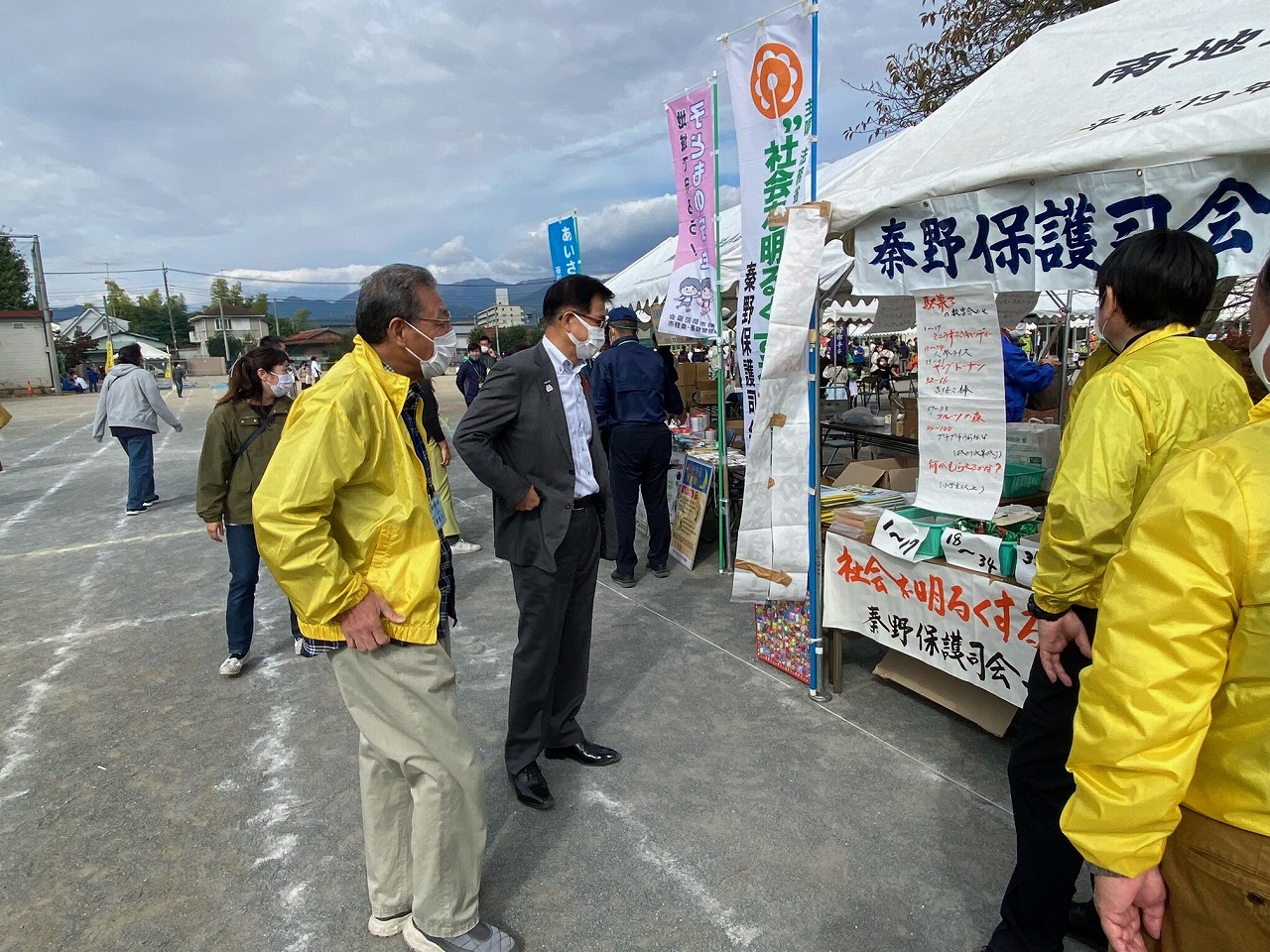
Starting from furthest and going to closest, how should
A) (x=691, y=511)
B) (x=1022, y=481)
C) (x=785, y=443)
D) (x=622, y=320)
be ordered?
(x=691, y=511)
(x=622, y=320)
(x=1022, y=481)
(x=785, y=443)

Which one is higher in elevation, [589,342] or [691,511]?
[589,342]

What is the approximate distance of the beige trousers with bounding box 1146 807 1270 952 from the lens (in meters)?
0.99

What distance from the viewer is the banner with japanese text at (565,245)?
7.91 meters

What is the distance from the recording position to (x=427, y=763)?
6.12ft

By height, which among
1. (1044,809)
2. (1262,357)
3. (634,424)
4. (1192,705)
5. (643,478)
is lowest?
(1044,809)

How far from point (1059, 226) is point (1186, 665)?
1.97 meters

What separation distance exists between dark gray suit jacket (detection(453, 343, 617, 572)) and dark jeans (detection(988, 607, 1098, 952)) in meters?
1.59

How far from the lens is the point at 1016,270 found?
2594 millimetres

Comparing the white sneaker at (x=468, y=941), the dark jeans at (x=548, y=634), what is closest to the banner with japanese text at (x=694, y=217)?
the dark jeans at (x=548, y=634)

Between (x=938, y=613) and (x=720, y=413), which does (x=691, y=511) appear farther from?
(x=938, y=613)

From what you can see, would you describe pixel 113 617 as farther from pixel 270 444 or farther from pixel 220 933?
pixel 220 933

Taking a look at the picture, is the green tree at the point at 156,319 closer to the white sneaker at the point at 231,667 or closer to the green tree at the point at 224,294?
the green tree at the point at 224,294

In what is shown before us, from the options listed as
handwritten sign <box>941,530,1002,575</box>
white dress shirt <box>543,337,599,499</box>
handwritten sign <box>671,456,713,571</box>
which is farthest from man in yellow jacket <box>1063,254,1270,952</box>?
handwritten sign <box>671,456,713,571</box>

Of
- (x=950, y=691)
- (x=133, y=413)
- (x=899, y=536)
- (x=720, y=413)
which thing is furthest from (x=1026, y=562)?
(x=133, y=413)
